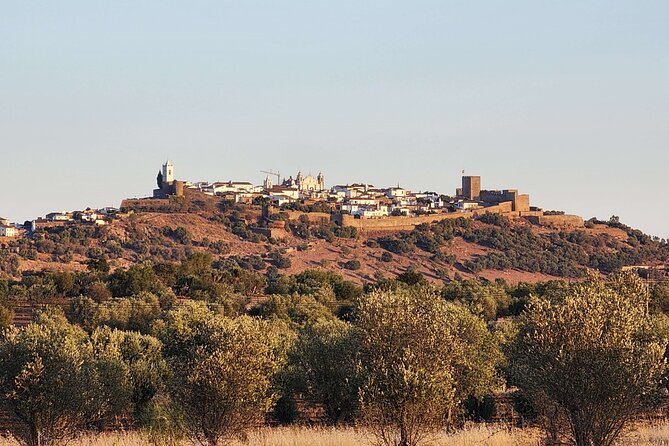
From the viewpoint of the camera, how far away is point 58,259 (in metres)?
90.2

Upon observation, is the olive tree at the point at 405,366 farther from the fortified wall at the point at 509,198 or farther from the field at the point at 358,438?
the fortified wall at the point at 509,198

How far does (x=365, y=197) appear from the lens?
142 meters

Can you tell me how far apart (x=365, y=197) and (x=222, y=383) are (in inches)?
4841

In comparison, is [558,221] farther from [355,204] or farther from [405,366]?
[405,366]

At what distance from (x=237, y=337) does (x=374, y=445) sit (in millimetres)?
3464

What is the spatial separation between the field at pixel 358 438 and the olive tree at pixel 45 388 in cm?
68

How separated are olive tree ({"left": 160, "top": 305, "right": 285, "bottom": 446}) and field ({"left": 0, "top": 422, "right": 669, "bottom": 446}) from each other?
2.26 feet

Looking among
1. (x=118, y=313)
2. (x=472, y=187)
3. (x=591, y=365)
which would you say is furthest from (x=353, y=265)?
(x=591, y=365)

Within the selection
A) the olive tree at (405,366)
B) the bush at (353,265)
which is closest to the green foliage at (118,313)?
the olive tree at (405,366)

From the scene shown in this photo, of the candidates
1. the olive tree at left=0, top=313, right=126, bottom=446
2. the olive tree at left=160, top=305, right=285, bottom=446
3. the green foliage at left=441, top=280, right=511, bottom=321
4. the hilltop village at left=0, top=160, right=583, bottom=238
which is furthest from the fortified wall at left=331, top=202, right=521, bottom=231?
the olive tree at left=160, top=305, right=285, bottom=446

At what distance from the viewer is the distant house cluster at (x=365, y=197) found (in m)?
124

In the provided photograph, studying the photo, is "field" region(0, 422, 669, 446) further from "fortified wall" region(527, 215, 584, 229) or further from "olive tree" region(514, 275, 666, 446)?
"fortified wall" region(527, 215, 584, 229)

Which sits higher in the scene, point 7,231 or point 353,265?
point 7,231

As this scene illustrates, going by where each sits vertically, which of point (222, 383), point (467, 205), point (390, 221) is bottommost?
point (222, 383)
